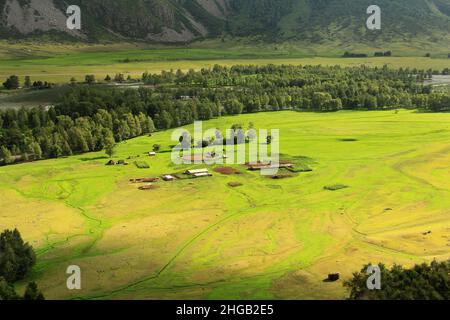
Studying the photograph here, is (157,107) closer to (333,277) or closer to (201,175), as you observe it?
(201,175)

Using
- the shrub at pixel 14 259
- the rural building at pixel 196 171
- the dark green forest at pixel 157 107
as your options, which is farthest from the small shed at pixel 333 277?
the dark green forest at pixel 157 107

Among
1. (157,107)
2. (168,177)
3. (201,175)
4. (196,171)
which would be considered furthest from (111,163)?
(157,107)

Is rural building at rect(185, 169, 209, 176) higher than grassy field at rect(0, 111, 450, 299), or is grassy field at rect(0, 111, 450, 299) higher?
rural building at rect(185, 169, 209, 176)

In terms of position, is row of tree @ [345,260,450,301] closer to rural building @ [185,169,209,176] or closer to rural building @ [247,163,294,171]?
rural building @ [185,169,209,176]

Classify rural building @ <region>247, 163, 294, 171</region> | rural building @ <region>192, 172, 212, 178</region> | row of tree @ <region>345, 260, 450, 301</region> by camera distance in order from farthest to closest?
rural building @ <region>247, 163, 294, 171</region>, rural building @ <region>192, 172, 212, 178</region>, row of tree @ <region>345, 260, 450, 301</region>

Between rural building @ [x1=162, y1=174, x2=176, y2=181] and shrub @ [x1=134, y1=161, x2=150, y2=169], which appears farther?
shrub @ [x1=134, y1=161, x2=150, y2=169]

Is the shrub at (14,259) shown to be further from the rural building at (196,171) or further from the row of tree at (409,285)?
the rural building at (196,171)

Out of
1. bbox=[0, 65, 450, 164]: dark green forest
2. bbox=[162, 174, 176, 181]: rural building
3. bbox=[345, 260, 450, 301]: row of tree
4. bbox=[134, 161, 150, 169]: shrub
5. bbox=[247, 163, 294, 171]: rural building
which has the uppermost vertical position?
bbox=[0, 65, 450, 164]: dark green forest

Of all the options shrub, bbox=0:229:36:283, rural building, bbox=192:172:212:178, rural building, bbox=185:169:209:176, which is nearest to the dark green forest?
rural building, bbox=185:169:209:176

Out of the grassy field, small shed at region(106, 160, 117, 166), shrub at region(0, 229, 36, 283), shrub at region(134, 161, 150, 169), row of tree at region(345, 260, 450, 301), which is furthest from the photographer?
small shed at region(106, 160, 117, 166)
